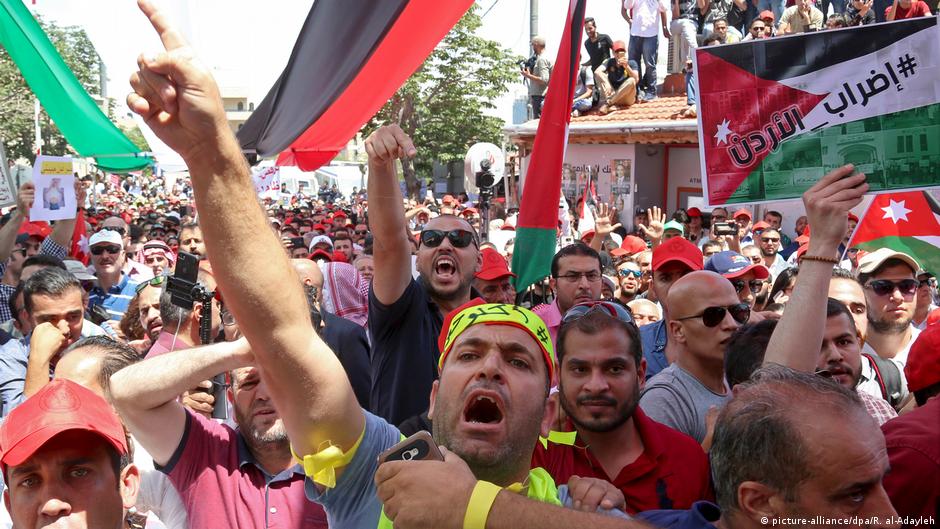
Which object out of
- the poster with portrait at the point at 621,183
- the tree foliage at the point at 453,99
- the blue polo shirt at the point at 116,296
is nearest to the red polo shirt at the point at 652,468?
the blue polo shirt at the point at 116,296

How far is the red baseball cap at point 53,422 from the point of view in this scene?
2.24m

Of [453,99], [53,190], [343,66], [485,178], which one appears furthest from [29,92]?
[343,66]

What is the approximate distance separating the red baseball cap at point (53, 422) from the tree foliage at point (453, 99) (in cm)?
2396

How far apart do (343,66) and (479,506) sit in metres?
4.80

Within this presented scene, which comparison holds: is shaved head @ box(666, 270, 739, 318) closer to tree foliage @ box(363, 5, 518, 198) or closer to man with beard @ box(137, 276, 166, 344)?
man with beard @ box(137, 276, 166, 344)

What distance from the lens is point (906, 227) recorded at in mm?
4660

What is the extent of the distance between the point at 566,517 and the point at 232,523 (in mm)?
1371

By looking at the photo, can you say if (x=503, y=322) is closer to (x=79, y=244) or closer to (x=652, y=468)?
(x=652, y=468)

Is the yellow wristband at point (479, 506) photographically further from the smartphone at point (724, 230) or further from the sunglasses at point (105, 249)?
the smartphone at point (724, 230)

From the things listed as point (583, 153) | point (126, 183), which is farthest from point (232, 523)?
point (126, 183)

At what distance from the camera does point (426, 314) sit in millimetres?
3760

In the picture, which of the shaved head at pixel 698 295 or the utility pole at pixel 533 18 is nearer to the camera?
the shaved head at pixel 698 295

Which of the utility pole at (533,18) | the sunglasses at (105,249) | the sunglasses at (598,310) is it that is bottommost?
the sunglasses at (105,249)

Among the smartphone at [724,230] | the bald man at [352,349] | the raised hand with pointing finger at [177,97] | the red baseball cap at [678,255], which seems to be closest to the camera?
the raised hand with pointing finger at [177,97]
